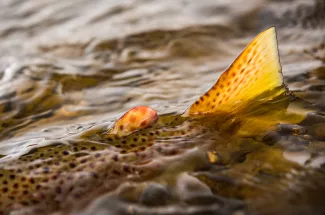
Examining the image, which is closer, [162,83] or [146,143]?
[146,143]

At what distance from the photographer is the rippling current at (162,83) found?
5.77ft

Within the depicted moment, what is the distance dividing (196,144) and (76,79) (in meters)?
2.19

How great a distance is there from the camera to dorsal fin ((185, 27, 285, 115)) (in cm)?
213

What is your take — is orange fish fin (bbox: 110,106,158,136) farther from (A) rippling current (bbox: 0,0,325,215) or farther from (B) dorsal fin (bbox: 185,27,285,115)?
(B) dorsal fin (bbox: 185,27,285,115)

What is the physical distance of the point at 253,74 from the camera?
83.9 inches

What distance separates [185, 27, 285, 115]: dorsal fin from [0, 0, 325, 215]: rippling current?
0.63ft

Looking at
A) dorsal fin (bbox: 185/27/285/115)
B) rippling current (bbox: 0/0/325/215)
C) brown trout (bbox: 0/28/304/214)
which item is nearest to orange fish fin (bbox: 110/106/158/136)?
brown trout (bbox: 0/28/304/214)

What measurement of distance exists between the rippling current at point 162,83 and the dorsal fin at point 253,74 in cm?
19

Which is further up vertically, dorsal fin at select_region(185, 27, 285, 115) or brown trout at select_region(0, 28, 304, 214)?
dorsal fin at select_region(185, 27, 285, 115)

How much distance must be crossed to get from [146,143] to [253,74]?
0.55m

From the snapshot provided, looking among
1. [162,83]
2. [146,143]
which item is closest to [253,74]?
[146,143]

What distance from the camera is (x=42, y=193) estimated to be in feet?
5.97

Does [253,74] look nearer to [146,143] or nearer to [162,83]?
[146,143]

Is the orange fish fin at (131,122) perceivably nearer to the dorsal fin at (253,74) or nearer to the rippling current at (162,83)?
the rippling current at (162,83)
